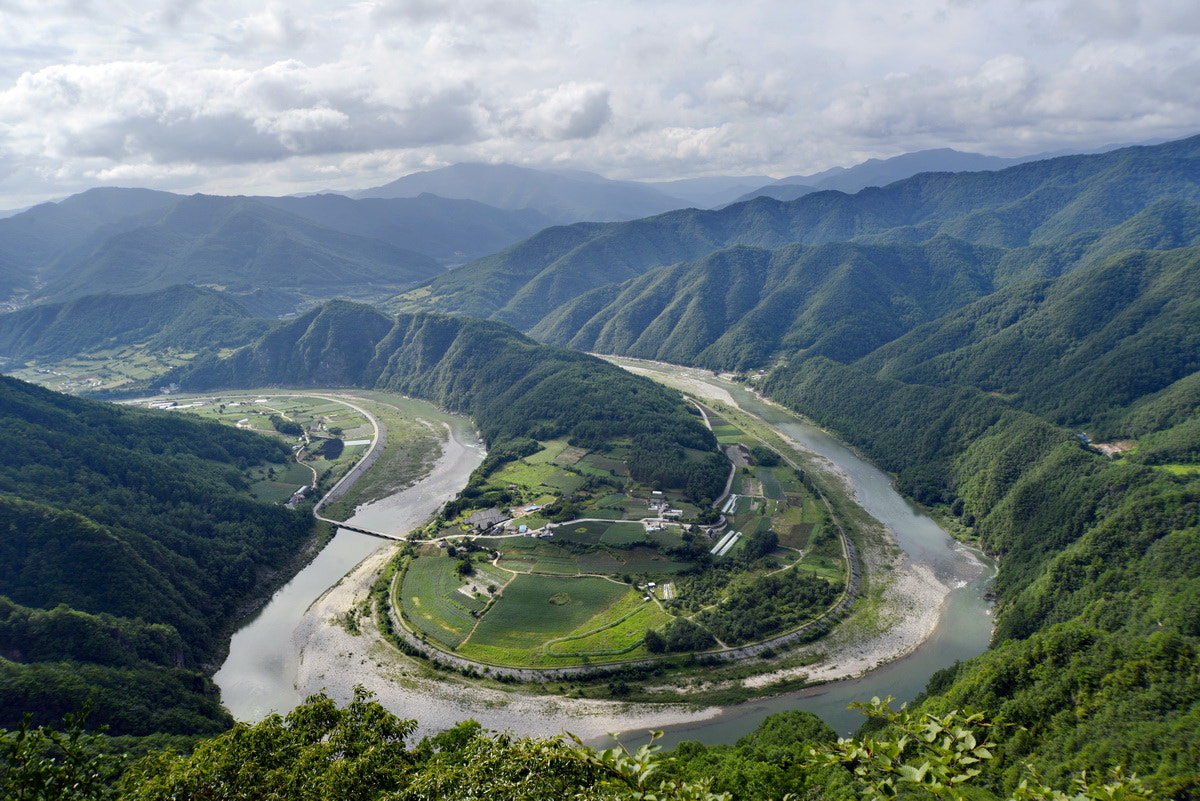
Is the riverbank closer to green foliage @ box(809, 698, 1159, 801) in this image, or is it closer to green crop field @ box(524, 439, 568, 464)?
green crop field @ box(524, 439, 568, 464)

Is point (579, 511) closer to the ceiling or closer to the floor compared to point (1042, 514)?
closer to the floor

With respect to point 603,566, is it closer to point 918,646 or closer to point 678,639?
point 678,639

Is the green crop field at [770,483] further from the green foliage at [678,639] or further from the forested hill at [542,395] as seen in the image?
the green foliage at [678,639]

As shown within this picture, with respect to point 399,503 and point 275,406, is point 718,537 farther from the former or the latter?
point 275,406

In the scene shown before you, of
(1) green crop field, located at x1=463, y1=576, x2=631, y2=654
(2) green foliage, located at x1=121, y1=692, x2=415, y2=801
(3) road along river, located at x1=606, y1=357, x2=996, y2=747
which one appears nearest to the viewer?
(2) green foliage, located at x1=121, y1=692, x2=415, y2=801

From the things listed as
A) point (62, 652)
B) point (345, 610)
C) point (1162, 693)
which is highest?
point (1162, 693)

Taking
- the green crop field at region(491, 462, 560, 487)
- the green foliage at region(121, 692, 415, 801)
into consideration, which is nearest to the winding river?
the green crop field at region(491, 462, 560, 487)

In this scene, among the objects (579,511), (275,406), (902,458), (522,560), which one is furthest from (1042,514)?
(275,406)
